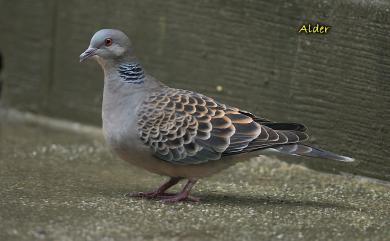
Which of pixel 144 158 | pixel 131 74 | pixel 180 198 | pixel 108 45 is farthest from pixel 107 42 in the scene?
pixel 180 198

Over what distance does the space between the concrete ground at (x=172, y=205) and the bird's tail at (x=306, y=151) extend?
0.98 ft

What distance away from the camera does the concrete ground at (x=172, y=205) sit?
148 inches

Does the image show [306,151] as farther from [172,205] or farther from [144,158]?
[144,158]

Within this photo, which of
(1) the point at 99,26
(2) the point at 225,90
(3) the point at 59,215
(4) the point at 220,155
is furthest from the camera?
(1) the point at 99,26

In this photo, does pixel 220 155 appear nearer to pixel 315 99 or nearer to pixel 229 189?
pixel 229 189

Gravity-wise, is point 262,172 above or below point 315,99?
below

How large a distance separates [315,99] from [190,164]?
4.28 ft

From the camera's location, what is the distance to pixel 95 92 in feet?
21.2

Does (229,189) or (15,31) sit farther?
(15,31)

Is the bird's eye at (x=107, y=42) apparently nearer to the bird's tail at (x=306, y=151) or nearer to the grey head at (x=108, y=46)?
the grey head at (x=108, y=46)

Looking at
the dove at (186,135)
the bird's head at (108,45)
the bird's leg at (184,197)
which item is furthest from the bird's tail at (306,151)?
the bird's head at (108,45)

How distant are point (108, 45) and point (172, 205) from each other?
1070mm

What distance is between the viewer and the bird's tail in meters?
4.33

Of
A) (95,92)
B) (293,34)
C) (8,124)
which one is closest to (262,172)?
(293,34)
